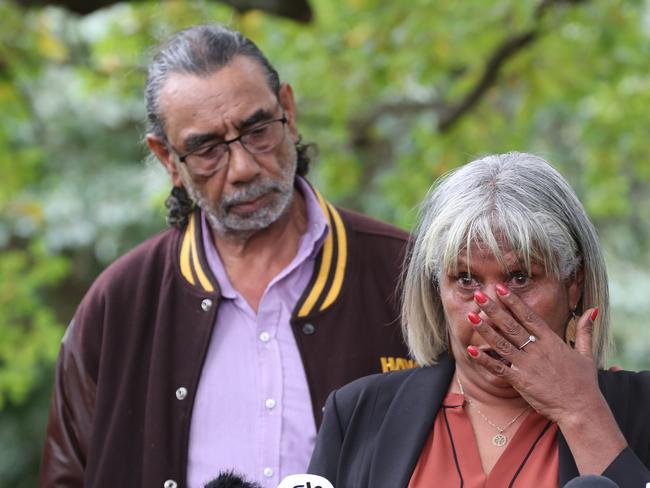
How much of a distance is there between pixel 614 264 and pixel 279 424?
8.59 metres

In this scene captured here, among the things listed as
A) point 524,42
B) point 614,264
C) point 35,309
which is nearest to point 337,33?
point 524,42

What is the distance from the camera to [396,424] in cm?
301

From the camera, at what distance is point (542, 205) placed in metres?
2.94

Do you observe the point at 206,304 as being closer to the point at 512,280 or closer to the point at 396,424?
the point at 396,424

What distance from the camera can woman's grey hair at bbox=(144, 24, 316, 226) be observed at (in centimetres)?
393

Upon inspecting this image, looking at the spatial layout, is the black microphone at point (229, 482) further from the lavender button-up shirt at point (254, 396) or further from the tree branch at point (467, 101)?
the tree branch at point (467, 101)

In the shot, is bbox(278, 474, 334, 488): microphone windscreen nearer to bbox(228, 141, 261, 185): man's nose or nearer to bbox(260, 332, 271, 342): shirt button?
bbox(260, 332, 271, 342): shirt button

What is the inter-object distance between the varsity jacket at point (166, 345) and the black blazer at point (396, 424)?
526 mm

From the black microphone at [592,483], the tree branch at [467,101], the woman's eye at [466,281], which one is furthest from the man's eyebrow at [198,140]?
the tree branch at [467,101]

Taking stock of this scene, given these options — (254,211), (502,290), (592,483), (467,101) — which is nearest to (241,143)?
(254,211)

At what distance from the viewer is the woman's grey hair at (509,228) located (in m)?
2.88

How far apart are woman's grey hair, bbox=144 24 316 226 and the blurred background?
267cm

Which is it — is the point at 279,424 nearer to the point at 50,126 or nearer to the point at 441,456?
the point at 441,456

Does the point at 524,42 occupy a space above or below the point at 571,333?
above
